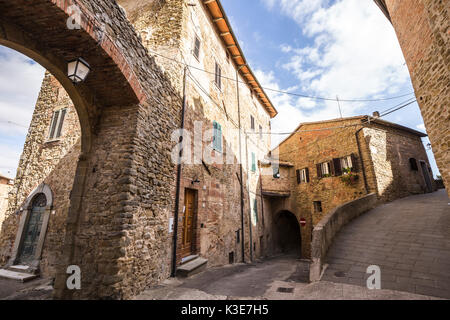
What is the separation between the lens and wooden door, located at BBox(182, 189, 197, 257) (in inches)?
236

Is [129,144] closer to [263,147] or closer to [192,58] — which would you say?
[192,58]

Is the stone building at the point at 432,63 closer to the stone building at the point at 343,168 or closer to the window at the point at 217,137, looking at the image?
the stone building at the point at 343,168

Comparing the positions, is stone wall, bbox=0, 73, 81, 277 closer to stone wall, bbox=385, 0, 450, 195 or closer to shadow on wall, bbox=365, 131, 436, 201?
stone wall, bbox=385, 0, 450, 195

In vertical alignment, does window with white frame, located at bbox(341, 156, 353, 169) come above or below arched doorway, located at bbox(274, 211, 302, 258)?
above

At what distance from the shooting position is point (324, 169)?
43.5 feet

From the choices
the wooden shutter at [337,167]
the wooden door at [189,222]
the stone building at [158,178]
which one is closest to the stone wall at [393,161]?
the wooden shutter at [337,167]

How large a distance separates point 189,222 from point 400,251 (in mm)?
5702

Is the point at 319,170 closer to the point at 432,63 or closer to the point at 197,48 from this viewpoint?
the point at 432,63

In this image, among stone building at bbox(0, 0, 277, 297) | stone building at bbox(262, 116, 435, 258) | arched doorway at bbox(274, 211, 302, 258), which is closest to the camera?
stone building at bbox(0, 0, 277, 297)

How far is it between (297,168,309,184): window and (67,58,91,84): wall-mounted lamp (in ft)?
45.9

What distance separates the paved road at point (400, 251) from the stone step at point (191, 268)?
3.16m

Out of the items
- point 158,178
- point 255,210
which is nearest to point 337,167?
point 255,210

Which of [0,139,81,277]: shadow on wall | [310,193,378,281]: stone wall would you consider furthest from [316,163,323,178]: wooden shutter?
[0,139,81,277]: shadow on wall
